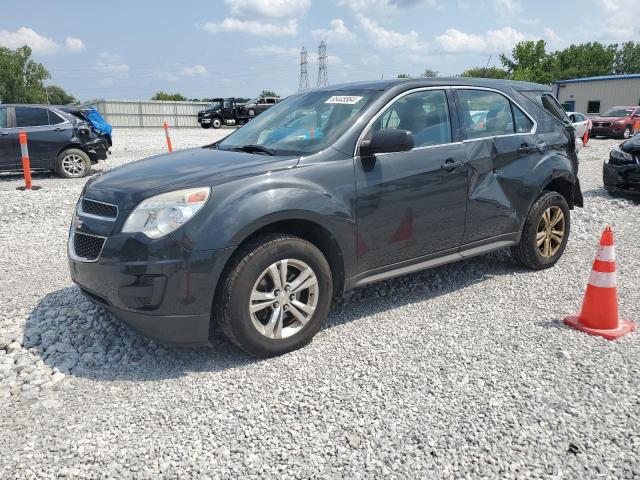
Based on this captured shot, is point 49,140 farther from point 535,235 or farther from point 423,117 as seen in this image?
point 535,235

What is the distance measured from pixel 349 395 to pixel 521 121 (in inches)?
128

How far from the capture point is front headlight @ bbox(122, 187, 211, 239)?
10.1 feet

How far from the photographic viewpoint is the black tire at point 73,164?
11.8 m

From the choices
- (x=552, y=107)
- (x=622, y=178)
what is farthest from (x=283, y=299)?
(x=622, y=178)

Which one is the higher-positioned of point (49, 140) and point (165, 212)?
point (49, 140)

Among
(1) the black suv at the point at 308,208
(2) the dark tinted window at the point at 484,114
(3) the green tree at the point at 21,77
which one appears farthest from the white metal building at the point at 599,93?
(3) the green tree at the point at 21,77

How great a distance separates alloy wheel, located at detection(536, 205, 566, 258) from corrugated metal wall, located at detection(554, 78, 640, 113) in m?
42.1

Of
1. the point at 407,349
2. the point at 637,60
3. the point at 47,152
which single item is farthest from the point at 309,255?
the point at 637,60

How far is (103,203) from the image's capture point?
3.35m

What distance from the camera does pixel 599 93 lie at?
4212 centimetres

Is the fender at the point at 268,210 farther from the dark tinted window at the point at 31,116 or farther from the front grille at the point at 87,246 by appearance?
the dark tinted window at the point at 31,116

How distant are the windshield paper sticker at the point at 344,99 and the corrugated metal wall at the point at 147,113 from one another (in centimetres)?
3978

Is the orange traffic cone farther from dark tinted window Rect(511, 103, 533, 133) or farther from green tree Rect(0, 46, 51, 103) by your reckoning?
green tree Rect(0, 46, 51, 103)

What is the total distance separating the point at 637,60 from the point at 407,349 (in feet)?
398
